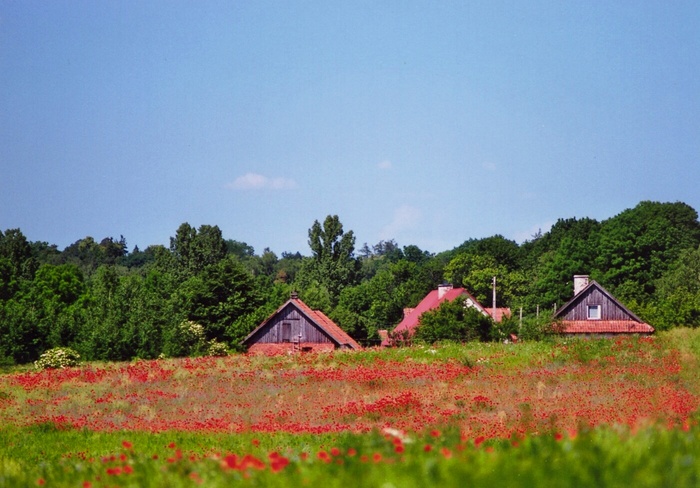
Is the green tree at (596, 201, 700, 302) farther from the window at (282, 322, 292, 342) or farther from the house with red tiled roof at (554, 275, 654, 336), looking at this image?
the window at (282, 322, 292, 342)

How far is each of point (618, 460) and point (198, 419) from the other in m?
17.9

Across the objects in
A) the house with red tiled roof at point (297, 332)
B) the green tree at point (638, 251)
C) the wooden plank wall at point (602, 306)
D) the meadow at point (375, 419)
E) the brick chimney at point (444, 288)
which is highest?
the green tree at point (638, 251)

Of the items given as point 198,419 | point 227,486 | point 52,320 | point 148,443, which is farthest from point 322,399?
point 52,320

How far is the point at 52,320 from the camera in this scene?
5828 cm

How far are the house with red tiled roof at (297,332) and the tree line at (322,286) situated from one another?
5.57 meters

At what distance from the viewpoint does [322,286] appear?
93.9 metres

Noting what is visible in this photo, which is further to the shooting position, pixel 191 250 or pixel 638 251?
pixel 191 250

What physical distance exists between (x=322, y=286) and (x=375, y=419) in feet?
238

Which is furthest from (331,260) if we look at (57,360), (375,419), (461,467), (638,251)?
(461,467)

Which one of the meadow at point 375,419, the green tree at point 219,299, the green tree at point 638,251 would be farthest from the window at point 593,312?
the green tree at point 219,299

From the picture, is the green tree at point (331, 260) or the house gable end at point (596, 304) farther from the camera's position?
the green tree at point (331, 260)

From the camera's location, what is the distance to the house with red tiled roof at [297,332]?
6072 centimetres

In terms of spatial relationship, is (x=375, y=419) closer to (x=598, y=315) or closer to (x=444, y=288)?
(x=598, y=315)

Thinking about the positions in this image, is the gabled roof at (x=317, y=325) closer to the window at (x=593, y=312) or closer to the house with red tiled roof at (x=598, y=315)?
the house with red tiled roof at (x=598, y=315)
